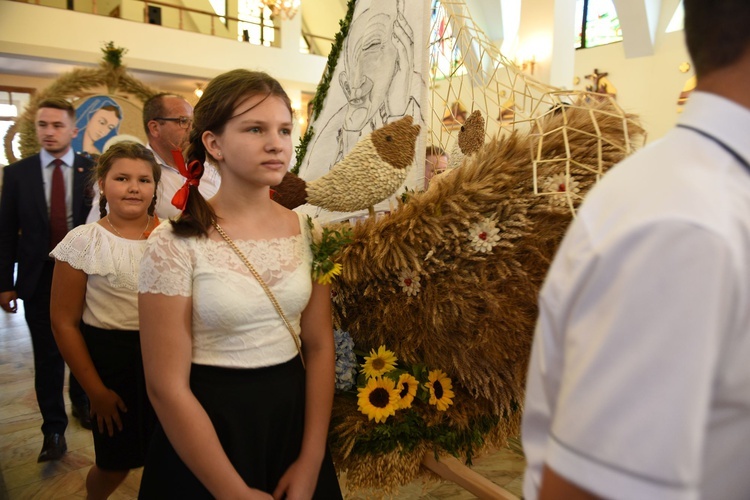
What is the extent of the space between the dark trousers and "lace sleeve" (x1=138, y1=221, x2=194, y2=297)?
1888mm

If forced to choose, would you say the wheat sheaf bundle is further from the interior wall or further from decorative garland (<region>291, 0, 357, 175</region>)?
the interior wall

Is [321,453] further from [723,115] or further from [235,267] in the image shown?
[723,115]

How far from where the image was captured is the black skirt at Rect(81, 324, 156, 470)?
1.63m

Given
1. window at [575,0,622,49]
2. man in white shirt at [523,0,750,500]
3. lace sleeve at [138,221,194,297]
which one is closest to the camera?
man in white shirt at [523,0,750,500]

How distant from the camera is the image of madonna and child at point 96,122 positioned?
3361mm

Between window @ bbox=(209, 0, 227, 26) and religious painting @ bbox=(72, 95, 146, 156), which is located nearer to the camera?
religious painting @ bbox=(72, 95, 146, 156)

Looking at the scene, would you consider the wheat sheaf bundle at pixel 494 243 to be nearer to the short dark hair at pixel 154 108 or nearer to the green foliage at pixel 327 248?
the green foliage at pixel 327 248

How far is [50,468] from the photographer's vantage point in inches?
96.7

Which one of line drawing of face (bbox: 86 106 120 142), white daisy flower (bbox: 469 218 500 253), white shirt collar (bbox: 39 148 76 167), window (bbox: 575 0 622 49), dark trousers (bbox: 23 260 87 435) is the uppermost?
window (bbox: 575 0 622 49)

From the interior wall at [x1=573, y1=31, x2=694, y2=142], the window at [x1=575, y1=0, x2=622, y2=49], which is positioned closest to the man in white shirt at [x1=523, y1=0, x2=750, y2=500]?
the interior wall at [x1=573, y1=31, x2=694, y2=142]

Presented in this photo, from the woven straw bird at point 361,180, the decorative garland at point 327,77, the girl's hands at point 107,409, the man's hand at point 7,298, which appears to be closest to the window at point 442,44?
the decorative garland at point 327,77

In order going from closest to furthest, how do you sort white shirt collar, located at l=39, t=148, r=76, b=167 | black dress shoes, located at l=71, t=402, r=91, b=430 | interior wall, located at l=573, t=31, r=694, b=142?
white shirt collar, located at l=39, t=148, r=76, b=167, black dress shoes, located at l=71, t=402, r=91, b=430, interior wall, located at l=573, t=31, r=694, b=142

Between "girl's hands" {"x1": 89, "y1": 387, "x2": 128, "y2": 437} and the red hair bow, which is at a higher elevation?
the red hair bow

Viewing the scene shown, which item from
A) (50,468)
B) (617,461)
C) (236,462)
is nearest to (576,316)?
(617,461)
